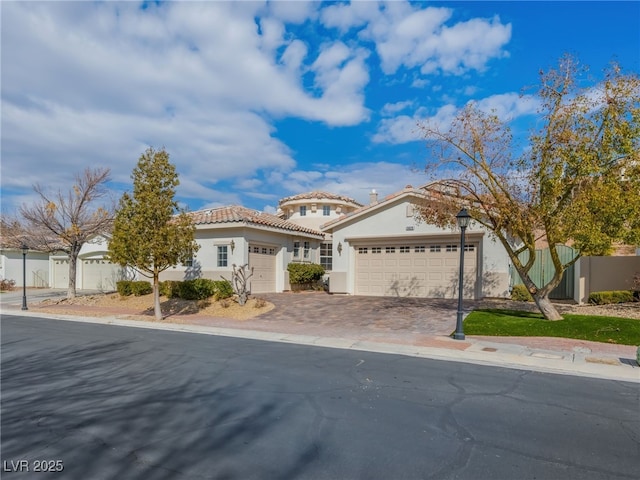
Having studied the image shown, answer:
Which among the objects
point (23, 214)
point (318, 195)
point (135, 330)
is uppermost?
point (318, 195)

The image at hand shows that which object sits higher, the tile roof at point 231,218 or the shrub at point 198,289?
the tile roof at point 231,218

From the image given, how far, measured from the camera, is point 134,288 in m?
21.3

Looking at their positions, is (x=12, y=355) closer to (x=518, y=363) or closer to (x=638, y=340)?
(x=518, y=363)

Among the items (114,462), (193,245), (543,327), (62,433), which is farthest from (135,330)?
(543,327)

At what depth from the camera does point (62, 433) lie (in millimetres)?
4840

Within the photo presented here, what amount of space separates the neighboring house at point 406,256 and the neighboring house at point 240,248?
3.06m

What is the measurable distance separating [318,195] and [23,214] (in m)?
19.2

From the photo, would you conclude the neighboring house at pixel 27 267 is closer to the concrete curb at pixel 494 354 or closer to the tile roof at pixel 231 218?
the tile roof at pixel 231 218

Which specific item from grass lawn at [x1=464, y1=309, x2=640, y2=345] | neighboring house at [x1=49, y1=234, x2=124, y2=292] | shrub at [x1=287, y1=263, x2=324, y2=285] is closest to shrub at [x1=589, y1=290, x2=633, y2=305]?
grass lawn at [x1=464, y1=309, x2=640, y2=345]

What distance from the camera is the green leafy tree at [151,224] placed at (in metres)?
14.9

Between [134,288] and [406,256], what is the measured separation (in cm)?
1347

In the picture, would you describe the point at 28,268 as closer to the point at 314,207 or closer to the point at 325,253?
the point at 314,207

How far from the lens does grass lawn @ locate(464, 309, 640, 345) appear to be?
1107 cm

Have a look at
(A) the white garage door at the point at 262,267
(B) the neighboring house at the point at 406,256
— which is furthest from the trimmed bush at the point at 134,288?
(B) the neighboring house at the point at 406,256
